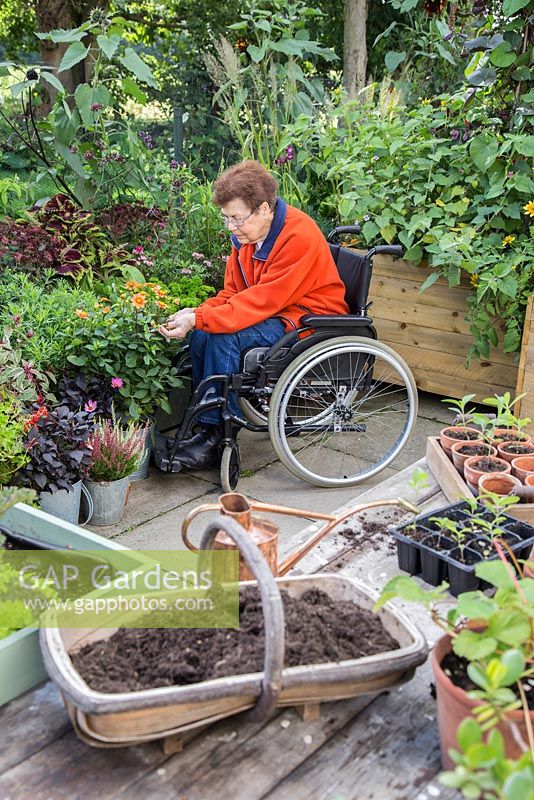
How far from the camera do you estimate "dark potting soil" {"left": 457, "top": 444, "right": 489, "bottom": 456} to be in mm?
2355

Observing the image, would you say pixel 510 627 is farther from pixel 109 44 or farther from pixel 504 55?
pixel 109 44

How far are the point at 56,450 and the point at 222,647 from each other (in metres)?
1.59

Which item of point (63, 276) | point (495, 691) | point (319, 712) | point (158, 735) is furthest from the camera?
point (63, 276)

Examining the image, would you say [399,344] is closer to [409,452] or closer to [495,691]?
[409,452]

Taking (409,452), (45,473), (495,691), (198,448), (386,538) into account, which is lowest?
(409,452)

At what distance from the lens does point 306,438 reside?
395 cm

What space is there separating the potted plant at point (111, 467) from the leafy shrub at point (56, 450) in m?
0.11

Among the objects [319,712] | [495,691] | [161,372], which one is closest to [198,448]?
[161,372]

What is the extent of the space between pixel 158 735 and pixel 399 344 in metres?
3.41

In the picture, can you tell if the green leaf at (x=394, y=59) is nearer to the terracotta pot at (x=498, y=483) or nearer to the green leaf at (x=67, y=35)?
the green leaf at (x=67, y=35)

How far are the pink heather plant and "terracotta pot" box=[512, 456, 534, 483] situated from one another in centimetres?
139

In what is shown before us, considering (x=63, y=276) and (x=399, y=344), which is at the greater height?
(x=63, y=276)

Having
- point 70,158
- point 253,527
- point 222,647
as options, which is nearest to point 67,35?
point 70,158

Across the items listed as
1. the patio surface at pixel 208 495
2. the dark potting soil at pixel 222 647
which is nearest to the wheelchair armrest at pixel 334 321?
the patio surface at pixel 208 495
